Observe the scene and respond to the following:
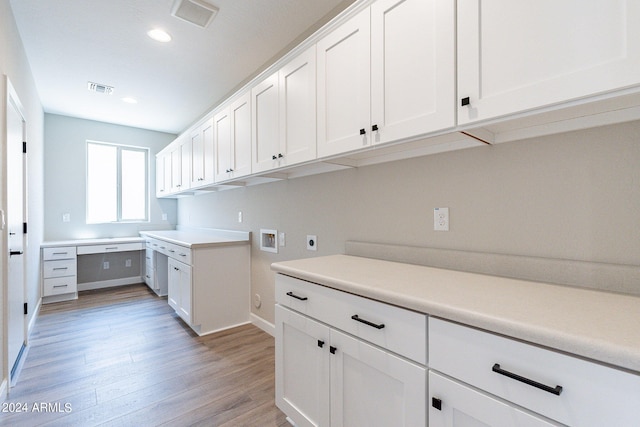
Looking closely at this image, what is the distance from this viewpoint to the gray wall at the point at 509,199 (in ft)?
3.34

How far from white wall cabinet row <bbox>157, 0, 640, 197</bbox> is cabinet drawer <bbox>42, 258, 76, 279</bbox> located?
3.69m

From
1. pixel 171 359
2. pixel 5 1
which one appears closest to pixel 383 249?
pixel 171 359

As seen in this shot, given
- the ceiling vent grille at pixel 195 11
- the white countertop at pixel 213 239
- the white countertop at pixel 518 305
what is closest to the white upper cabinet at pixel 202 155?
the white countertop at pixel 213 239

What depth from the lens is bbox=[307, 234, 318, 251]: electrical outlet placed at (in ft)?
7.48

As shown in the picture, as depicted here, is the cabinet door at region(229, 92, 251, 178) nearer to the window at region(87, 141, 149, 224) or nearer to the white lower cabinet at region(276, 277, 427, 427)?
the white lower cabinet at region(276, 277, 427, 427)

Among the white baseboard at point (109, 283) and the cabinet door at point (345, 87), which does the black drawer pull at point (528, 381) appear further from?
the white baseboard at point (109, 283)

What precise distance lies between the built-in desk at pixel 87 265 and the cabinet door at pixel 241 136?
2.97m

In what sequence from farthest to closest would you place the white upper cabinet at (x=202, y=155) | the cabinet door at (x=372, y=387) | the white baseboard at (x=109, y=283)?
the white baseboard at (x=109, y=283) → the white upper cabinet at (x=202, y=155) → the cabinet door at (x=372, y=387)

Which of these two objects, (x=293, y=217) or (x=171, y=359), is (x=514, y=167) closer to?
(x=293, y=217)

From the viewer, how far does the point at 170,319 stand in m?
3.23

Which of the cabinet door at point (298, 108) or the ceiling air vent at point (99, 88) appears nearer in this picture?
the cabinet door at point (298, 108)

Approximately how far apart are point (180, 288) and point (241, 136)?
5.61ft

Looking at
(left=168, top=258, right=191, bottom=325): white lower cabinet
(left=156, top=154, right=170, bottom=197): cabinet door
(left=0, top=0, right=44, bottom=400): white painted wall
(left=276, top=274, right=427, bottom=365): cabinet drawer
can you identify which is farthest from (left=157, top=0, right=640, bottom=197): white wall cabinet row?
(left=156, top=154, right=170, bottom=197): cabinet door

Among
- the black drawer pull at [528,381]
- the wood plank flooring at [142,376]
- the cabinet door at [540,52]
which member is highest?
the cabinet door at [540,52]
